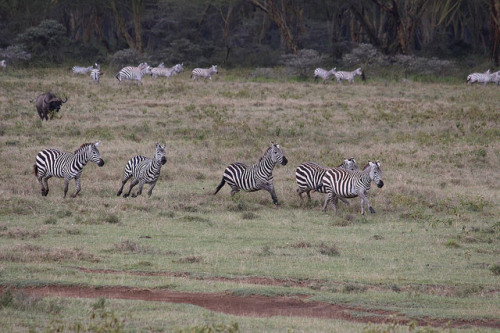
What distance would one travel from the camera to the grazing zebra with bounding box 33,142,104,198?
1661 cm

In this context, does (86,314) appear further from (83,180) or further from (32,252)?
(83,180)

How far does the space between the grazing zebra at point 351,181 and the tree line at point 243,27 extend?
97.8ft

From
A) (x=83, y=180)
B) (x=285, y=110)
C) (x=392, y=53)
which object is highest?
(x=392, y=53)

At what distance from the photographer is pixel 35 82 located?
34.1m

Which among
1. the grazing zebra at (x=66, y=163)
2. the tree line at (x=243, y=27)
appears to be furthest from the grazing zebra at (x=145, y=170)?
the tree line at (x=243, y=27)

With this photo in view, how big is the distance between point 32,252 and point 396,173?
11005mm

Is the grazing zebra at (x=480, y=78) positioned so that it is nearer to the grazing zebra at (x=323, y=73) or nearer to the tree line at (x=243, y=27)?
the tree line at (x=243, y=27)

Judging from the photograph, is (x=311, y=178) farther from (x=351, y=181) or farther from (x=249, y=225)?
(x=249, y=225)

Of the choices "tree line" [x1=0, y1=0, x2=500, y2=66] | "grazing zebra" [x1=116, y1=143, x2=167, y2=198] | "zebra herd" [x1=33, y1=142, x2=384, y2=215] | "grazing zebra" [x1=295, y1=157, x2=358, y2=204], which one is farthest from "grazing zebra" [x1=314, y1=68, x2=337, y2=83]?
"grazing zebra" [x1=116, y1=143, x2=167, y2=198]

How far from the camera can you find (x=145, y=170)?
1684 cm

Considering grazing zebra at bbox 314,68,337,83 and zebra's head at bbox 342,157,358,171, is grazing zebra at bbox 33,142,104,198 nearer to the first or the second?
zebra's head at bbox 342,157,358,171

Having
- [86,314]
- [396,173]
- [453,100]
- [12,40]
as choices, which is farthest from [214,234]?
[12,40]

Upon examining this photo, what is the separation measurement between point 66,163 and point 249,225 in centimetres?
463

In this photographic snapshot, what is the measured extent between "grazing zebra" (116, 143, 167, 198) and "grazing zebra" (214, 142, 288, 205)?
1.52 m
